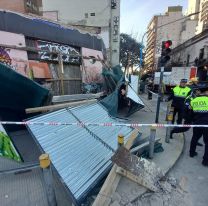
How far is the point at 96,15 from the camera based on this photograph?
25.2 meters

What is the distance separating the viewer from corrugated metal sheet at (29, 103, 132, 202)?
128 inches

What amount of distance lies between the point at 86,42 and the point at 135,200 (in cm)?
1075

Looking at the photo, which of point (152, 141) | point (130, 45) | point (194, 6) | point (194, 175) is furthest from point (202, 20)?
point (194, 175)

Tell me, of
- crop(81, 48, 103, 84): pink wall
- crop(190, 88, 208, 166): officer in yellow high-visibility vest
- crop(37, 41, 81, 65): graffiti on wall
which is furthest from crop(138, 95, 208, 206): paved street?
crop(37, 41, 81, 65): graffiti on wall

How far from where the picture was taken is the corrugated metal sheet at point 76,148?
3.26 m

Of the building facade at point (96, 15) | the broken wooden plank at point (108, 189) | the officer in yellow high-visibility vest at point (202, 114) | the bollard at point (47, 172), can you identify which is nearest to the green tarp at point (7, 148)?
the bollard at point (47, 172)

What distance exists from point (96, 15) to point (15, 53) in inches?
739

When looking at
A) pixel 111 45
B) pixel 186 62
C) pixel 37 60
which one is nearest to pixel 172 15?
pixel 186 62

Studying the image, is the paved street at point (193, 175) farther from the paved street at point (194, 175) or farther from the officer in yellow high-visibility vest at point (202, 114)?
the officer in yellow high-visibility vest at point (202, 114)

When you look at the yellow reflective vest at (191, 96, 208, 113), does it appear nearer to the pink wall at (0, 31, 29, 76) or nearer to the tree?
the pink wall at (0, 31, 29, 76)

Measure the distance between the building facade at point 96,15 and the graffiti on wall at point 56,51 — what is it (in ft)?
40.4

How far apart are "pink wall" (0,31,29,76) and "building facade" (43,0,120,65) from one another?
49.4 feet

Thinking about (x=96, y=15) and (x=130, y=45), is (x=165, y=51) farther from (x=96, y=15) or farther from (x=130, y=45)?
(x=130, y=45)

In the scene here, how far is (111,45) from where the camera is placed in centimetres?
2389
